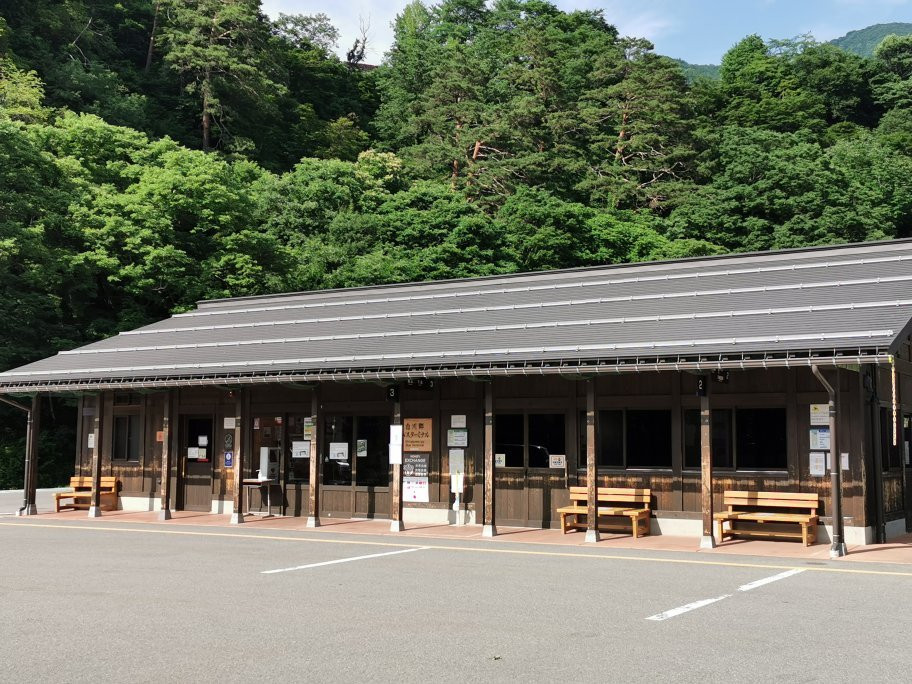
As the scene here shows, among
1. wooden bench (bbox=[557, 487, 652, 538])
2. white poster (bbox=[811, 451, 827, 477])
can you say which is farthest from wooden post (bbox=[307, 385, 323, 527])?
white poster (bbox=[811, 451, 827, 477])

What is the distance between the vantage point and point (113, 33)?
207 feet

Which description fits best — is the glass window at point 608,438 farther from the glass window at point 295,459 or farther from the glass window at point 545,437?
the glass window at point 295,459

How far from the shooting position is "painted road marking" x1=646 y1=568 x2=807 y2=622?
8648 mm

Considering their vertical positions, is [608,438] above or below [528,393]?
below

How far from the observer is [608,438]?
55.4ft

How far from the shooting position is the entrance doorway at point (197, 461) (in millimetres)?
21078

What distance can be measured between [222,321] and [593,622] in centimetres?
1713

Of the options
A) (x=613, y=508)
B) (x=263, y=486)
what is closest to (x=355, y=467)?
(x=263, y=486)

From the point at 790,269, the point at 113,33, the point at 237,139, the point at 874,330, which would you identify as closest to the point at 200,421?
the point at 790,269

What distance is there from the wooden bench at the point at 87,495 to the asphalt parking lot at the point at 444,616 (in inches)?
310

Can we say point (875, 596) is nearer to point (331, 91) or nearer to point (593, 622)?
point (593, 622)

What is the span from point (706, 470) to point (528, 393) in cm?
416

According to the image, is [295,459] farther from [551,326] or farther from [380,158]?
[380,158]

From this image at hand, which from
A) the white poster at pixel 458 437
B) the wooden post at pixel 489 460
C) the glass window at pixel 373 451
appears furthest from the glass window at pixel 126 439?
the wooden post at pixel 489 460
